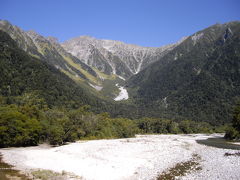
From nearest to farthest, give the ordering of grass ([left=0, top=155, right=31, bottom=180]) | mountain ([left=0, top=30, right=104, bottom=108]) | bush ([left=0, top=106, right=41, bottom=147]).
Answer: grass ([left=0, top=155, right=31, bottom=180]) → bush ([left=0, top=106, right=41, bottom=147]) → mountain ([left=0, top=30, right=104, bottom=108])

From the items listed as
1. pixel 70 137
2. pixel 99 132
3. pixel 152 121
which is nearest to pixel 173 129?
pixel 152 121

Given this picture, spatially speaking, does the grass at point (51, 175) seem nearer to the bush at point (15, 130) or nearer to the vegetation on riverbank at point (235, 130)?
the bush at point (15, 130)

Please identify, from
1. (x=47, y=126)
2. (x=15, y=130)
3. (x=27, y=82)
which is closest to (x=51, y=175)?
(x=15, y=130)

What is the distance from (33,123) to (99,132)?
1553 inches

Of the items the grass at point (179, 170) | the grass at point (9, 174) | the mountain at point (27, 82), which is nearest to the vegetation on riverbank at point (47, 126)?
the mountain at point (27, 82)

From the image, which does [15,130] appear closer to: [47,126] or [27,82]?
[47,126]

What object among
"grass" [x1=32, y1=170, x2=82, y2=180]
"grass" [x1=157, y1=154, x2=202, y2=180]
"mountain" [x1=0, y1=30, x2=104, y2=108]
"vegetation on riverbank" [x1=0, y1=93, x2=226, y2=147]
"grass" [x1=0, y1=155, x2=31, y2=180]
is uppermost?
"mountain" [x1=0, y1=30, x2=104, y2=108]

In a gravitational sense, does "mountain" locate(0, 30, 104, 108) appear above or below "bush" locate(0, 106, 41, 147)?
above

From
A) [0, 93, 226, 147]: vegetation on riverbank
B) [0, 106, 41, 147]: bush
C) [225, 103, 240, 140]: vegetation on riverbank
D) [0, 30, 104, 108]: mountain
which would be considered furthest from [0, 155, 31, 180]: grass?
[0, 30, 104, 108]: mountain

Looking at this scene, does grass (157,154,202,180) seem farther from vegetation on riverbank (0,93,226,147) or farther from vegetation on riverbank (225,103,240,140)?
vegetation on riverbank (225,103,240,140)

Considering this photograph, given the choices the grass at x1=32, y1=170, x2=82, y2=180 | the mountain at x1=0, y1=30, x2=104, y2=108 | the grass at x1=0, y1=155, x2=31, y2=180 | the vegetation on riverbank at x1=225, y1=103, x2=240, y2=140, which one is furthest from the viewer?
the mountain at x1=0, y1=30, x2=104, y2=108

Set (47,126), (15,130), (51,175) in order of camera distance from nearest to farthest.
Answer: (51,175) < (15,130) < (47,126)

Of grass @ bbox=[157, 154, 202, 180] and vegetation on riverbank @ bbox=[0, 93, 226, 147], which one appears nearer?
grass @ bbox=[157, 154, 202, 180]

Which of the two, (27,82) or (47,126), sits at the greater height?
(27,82)
